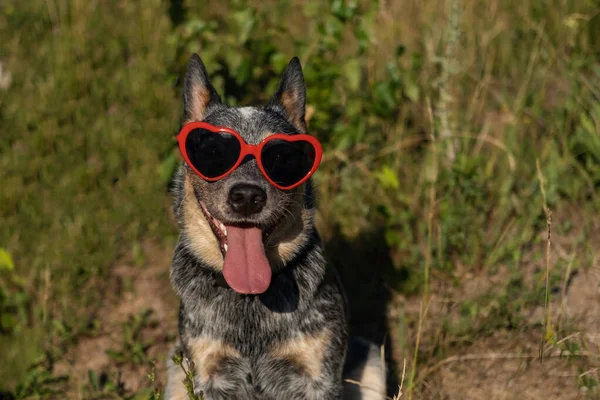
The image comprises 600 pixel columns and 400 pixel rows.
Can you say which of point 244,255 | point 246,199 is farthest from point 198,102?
point 244,255

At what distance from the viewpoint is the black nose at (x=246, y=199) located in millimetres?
3195

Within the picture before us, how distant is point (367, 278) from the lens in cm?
518

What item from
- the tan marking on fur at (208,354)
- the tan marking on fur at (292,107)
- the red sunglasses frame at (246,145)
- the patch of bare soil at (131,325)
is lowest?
the patch of bare soil at (131,325)

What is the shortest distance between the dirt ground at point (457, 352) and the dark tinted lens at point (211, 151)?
1.79 metres

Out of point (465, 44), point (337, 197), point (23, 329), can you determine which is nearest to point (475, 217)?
point (337, 197)

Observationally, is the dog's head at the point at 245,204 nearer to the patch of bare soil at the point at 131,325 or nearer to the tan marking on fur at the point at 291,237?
the tan marking on fur at the point at 291,237

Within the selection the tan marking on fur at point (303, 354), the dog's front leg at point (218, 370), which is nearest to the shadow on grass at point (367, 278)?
the tan marking on fur at point (303, 354)

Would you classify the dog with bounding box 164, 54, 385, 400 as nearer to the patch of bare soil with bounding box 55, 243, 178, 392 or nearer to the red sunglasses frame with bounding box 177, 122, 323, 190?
the red sunglasses frame with bounding box 177, 122, 323, 190

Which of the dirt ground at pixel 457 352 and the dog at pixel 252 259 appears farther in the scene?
the dirt ground at pixel 457 352

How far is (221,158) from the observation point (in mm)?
3318

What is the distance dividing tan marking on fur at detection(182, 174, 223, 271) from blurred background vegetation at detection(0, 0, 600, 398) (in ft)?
Answer: 4.08

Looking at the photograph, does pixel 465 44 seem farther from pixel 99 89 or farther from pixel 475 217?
pixel 99 89

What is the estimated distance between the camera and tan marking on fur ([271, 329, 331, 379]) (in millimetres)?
3447

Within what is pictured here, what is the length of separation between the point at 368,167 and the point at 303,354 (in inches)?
103
